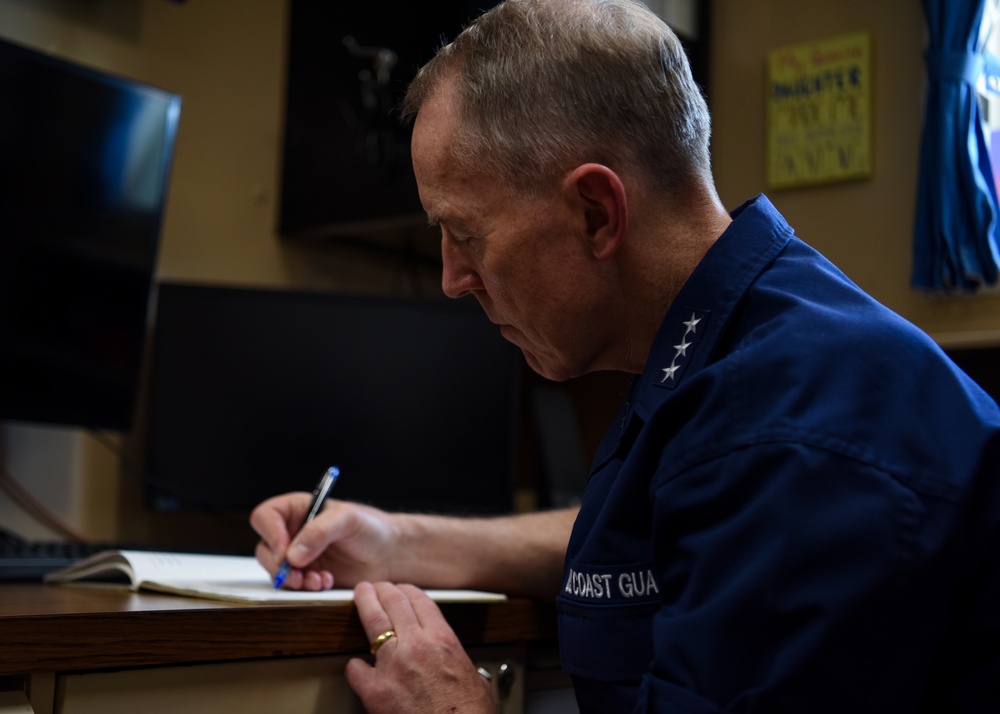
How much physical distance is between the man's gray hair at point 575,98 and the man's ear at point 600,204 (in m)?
0.02

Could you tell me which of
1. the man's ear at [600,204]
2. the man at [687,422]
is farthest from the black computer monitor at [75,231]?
the man's ear at [600,204]

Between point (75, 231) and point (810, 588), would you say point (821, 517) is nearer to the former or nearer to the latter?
point (810, 588)

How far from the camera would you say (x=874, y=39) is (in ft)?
5.92

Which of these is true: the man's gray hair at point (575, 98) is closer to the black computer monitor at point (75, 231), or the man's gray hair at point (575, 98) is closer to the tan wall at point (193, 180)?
the black computer monitor at point (75, 231)

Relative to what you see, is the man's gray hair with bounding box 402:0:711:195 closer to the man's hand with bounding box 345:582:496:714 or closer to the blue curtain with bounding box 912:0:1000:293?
the man's hand with bounding box 345:582:496:714

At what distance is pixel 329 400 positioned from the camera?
1716 mm

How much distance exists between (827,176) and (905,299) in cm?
25

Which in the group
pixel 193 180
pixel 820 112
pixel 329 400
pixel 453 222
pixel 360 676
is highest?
pixel 820 112

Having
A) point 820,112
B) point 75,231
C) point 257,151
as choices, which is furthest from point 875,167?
point 75,231

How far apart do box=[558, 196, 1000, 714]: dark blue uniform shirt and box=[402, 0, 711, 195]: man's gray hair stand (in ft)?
0.48

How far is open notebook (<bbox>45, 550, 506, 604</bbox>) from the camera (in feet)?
2.85

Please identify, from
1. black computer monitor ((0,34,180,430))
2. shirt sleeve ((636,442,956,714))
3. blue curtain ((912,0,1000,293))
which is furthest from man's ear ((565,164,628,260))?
blue curtain ((912,0,1000,293))

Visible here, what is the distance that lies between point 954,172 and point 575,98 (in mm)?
1122

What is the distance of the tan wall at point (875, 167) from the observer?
173 cm
